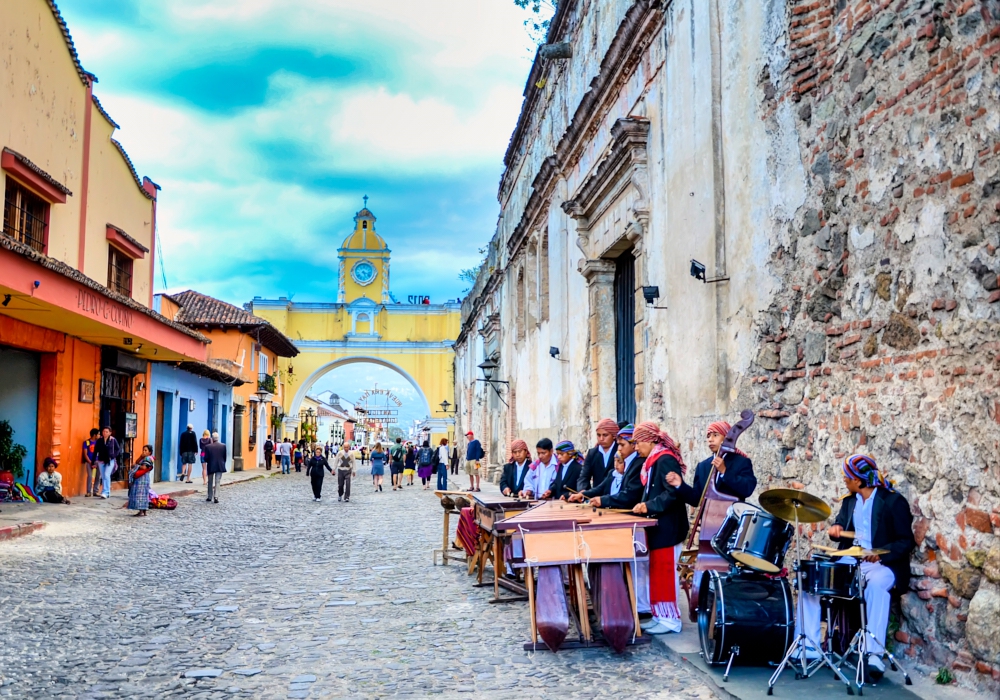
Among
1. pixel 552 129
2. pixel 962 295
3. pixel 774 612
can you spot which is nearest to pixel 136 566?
pixel 774 612

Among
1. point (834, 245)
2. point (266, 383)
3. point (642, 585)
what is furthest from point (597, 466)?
point (266, 383)

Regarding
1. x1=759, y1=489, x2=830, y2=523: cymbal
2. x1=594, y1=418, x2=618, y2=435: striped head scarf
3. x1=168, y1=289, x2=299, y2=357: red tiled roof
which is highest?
x1=168, y1=289, x2=299, y2=357: red tiled roof

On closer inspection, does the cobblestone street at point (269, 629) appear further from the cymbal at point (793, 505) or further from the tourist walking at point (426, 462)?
the tourist walking at point (426, 462)

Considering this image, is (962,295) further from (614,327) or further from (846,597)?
(614,327)

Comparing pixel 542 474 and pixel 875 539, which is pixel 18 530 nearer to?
pixel 542 474

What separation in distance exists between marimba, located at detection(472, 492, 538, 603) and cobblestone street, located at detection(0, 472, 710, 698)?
21 centimetres

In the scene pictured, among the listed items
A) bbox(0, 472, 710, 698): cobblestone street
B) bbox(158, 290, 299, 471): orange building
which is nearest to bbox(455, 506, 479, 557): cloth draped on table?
bbox(0, 472, 710, 698): cobblestone street

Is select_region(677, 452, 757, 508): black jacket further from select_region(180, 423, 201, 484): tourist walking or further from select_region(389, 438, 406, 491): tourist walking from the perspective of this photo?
select_region(180, 423, 201, 484): tourist walking

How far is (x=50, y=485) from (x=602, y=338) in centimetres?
978

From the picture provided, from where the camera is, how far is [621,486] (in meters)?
7.15

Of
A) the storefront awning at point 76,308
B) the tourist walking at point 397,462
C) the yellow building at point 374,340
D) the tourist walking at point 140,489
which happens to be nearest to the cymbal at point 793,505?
the storefront awning at point 76,308

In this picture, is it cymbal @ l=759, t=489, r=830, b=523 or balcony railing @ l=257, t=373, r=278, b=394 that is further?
balcony railing @ l=257, t=373, r=278, b=394

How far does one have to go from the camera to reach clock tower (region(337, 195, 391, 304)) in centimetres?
5144

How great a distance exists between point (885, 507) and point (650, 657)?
1795mm
